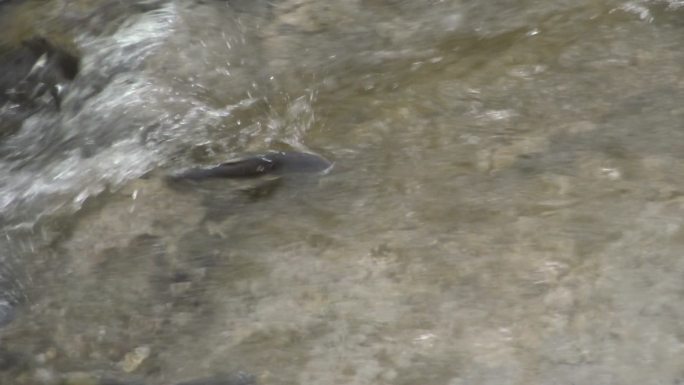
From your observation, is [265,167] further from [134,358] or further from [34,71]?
[34,71]

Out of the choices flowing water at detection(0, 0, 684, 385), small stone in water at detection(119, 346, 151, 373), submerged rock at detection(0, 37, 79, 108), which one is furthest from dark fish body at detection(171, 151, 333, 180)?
→ submerged rock at detection(0, 37, 79, 108)

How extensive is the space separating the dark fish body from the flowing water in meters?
0.04

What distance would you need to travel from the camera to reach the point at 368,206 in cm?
267

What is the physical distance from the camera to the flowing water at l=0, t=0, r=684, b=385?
2469 mm

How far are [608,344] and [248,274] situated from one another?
42.3 inches

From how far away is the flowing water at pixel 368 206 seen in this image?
2.47 m

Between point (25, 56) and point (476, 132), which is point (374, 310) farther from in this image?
point (25, 56)

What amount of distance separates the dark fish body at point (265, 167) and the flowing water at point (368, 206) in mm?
35

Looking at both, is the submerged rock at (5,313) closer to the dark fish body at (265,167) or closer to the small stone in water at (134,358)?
the small stone in water at (134,358)

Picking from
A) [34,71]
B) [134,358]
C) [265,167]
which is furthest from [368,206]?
[34,71]

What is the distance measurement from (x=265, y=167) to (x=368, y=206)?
0.38 meters

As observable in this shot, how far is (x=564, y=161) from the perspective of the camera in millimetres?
2672

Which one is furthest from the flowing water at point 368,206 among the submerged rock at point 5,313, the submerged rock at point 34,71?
the submerged rock at point 34,71

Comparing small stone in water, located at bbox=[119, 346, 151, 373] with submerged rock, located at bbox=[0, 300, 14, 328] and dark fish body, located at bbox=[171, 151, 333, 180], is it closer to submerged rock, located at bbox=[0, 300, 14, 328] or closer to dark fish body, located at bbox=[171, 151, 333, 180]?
submerged rock, located at bbox=[0, 300, 14, 328]
